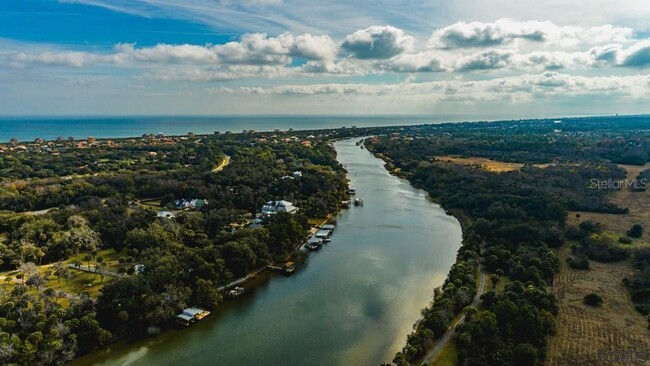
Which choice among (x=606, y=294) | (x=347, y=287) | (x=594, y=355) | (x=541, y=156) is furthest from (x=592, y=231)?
(x=541, y=156)

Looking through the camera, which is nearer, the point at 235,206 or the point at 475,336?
the point at 475,336

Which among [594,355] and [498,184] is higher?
[498,184]

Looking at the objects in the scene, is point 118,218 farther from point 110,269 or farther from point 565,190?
point 565,190

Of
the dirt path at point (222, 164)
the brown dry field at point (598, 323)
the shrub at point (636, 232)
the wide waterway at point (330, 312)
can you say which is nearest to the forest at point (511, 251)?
the brown dry field at point (598, 323)

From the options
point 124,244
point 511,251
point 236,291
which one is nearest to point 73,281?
point 124,244

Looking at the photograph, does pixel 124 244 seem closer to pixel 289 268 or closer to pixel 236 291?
pixel 236 291

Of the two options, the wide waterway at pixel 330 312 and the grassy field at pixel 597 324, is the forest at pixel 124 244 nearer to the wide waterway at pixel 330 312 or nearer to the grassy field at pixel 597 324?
the wide waterway at pixel 330 312
